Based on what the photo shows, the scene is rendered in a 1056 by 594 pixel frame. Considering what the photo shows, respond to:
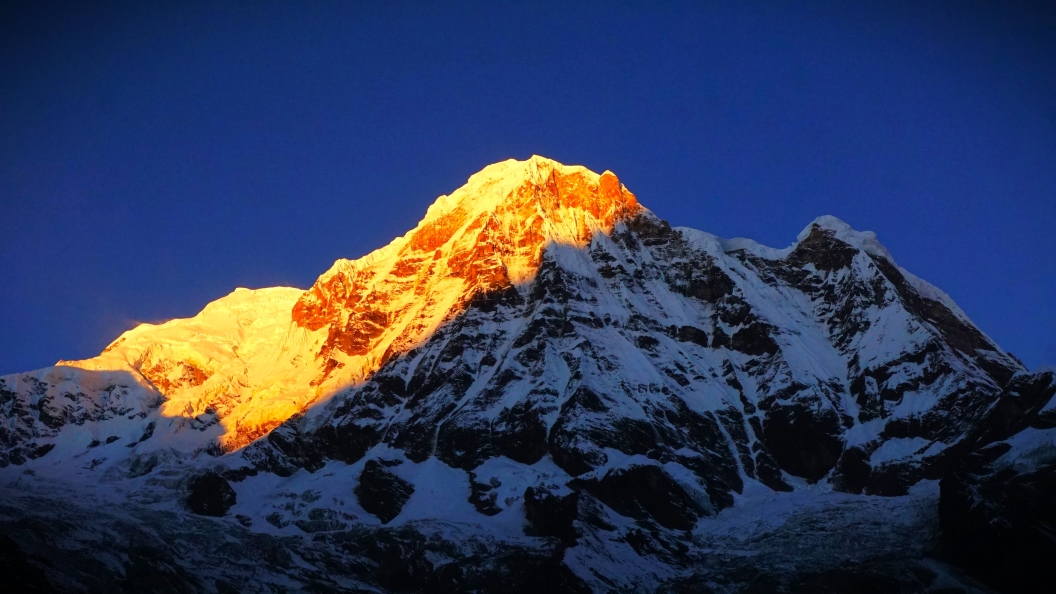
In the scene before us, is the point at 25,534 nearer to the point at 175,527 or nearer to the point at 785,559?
the point at 175,527

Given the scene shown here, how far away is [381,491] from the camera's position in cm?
19350

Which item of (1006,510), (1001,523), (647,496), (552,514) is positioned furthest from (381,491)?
(1006,510)

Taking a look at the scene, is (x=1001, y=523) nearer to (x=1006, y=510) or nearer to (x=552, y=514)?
(x=1006, y=510)

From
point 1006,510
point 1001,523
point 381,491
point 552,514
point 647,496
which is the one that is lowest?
point 552,514

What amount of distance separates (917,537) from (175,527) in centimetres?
9560

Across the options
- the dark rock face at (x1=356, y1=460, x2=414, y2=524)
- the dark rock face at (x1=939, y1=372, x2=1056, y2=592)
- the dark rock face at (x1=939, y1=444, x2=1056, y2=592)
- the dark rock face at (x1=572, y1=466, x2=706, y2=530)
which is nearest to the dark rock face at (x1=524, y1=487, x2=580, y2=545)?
the dark rock face at (x1=572, y1=466, x2=706, y2=530)

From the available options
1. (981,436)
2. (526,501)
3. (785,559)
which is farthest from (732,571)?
(981,436)

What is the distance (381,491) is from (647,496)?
124ft

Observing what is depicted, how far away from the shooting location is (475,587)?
166 m

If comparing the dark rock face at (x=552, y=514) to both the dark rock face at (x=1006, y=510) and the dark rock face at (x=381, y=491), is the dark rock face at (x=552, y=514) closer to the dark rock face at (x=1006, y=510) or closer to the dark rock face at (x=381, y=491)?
the dark rock face at (x=381, y=491)

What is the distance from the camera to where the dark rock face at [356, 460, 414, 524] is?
190375 millimetres

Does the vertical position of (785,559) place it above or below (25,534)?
above

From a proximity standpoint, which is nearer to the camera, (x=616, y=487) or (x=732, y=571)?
(x=732, y=571)

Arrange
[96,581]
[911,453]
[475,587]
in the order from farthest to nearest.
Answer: [911,453] < [475,587] < [96,581]
